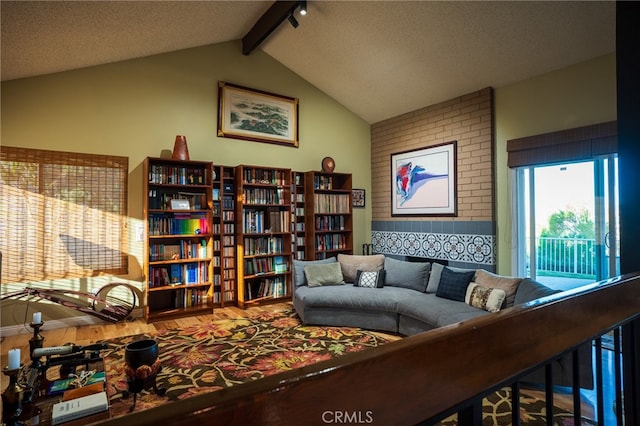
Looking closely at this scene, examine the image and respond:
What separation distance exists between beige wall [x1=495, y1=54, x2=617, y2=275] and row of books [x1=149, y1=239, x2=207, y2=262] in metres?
3.91

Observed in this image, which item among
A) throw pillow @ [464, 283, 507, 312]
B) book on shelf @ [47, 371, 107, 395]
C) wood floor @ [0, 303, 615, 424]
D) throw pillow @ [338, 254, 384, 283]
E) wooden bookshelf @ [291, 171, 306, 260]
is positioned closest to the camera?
book on shelf @ [47, 371, 107, 395]

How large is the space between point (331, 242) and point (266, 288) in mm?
1334

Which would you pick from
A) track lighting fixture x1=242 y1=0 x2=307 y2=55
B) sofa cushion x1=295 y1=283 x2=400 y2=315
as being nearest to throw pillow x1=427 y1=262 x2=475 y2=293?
sofa cushion x1=295 y1=283 x2=400 y2=315

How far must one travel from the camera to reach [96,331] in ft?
12.6

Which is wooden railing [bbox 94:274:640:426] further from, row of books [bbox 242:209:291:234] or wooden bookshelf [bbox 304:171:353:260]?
wooden bookshelf [bbox 304:171:353:260]

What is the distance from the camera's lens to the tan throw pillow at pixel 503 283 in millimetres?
3012

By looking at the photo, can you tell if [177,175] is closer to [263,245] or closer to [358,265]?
[263,245]

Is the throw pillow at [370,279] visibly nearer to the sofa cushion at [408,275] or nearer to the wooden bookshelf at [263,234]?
the sofa cushion at [408,275]

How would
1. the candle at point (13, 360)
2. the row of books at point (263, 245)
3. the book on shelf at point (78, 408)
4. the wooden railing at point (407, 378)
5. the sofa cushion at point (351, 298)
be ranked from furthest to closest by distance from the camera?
the row of books at point (263, 245)
the sofa cushion at point (351, 298)
the candle at point (13, 360)
the book on shelf at point (78, 408)
the wooden railing at point (407, 378)

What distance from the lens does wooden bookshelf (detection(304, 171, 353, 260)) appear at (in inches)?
211

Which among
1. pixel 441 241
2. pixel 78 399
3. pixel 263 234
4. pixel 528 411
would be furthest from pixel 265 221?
pixel 528 411

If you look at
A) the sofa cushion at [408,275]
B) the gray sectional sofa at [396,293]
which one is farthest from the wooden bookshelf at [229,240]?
the sofa cushion at [408,275]

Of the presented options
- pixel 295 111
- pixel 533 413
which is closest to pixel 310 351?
pixel 533 413

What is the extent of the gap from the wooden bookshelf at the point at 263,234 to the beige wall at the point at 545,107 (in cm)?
293
